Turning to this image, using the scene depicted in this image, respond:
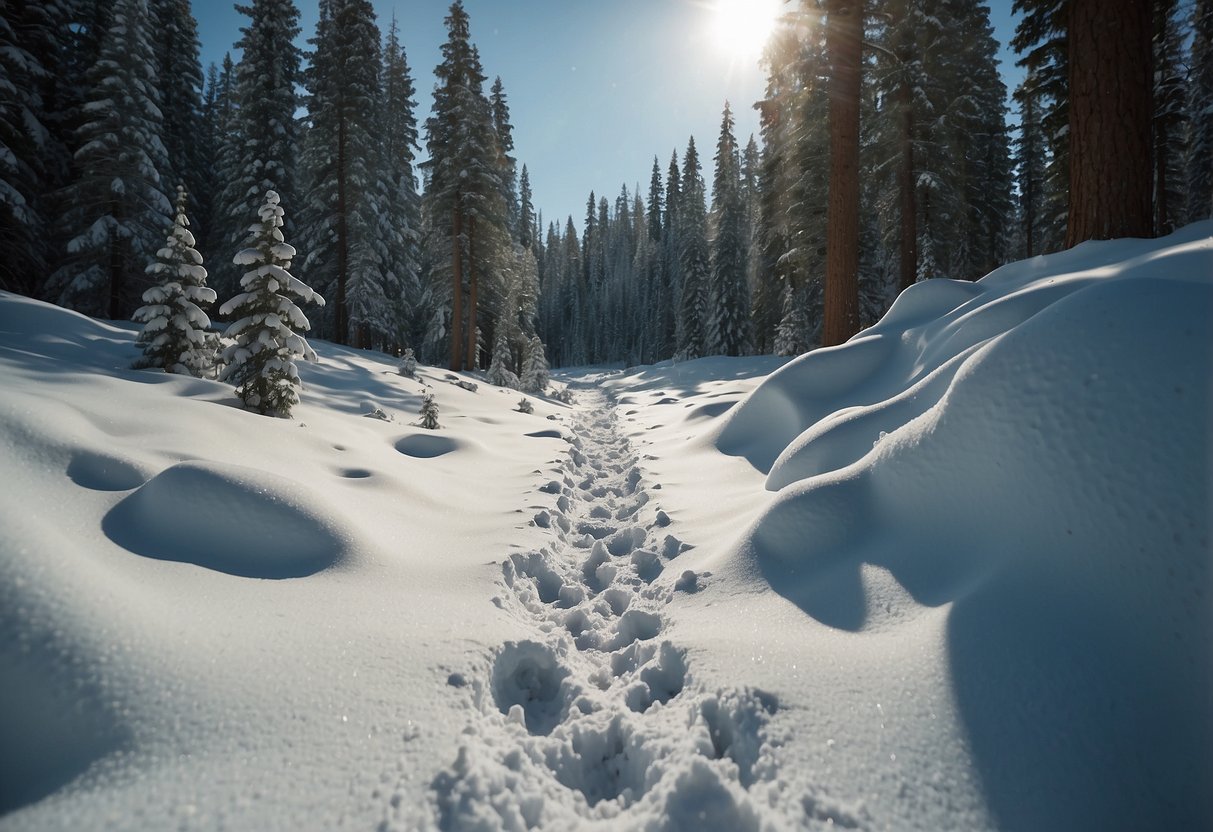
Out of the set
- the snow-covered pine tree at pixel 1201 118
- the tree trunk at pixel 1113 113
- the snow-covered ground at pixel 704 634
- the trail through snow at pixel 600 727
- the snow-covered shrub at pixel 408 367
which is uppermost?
the snow-covered pine tree at pixel 1201 118

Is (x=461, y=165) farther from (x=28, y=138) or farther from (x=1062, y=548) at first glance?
(x=1062, y=548)

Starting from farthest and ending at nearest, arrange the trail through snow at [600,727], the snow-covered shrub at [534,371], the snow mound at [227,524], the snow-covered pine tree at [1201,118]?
the snow-covered shrub at [534,371] → the snow-covered pine tree at [1201,118] → the snow mound at [227,524] → the trail through snow at [600,727]

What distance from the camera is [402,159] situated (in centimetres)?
2934

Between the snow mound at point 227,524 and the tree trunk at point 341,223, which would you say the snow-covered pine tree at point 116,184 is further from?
the snow mound at point 227,524

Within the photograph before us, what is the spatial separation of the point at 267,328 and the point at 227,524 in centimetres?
512

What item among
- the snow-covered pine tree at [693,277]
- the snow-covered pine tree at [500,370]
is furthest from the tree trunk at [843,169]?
the snow-covered pine tree at [693,277]

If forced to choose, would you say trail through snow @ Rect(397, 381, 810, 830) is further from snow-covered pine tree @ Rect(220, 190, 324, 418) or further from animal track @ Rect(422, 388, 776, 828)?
snow-covered pine tree @ Rect(220, 190, 324, 418)

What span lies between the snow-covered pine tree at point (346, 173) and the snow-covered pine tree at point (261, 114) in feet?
2.92

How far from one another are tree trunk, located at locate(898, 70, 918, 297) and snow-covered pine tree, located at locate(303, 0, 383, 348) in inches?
773

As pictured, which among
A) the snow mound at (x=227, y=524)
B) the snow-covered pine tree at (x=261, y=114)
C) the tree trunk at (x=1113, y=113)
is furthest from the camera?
the snow-covered pine tree at (x=261, y=114)

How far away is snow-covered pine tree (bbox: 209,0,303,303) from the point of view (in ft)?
66.4

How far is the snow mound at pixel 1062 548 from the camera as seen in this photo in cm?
162

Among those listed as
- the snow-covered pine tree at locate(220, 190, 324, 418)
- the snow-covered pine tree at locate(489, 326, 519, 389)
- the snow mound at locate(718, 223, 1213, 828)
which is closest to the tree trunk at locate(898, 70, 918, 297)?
the snow mound at locate(718, 223, 1213, 828)

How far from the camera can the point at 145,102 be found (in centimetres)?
1769
